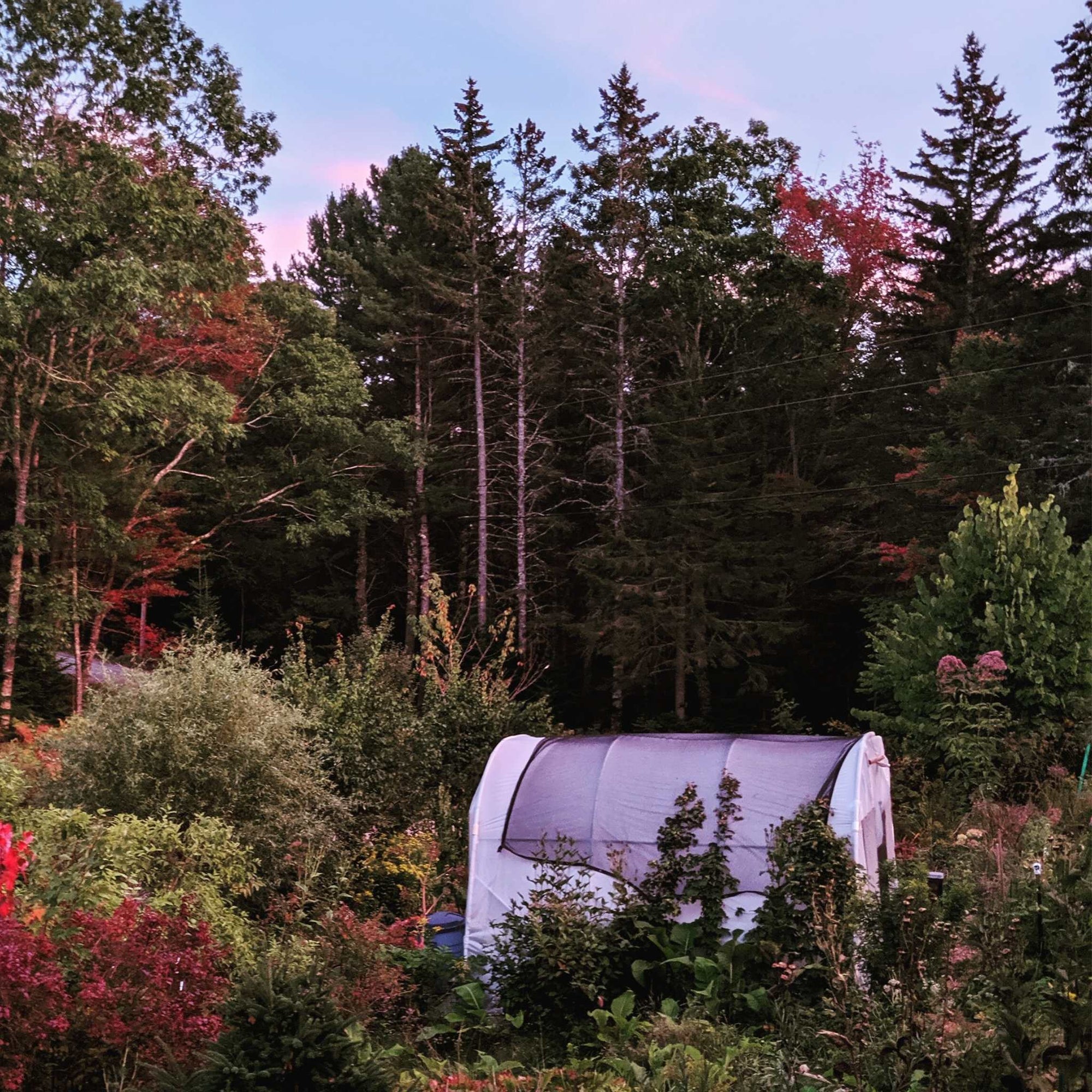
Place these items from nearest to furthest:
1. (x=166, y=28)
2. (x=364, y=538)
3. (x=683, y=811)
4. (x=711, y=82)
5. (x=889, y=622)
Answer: (x=683, y=811)
(x=711, y=82)
(x=166, y=28)
(x=889, y=622)
(x=364, y=538)

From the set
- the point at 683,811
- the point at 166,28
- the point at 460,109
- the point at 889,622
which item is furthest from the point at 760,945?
the point at 460,109

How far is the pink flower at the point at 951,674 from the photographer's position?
10922 mm

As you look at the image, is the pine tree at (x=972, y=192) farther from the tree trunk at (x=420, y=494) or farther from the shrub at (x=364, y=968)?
the shrub at (x=364, y=968)

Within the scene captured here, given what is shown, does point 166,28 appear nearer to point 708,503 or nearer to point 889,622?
point 708,503

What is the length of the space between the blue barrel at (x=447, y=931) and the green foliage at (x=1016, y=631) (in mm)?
5546

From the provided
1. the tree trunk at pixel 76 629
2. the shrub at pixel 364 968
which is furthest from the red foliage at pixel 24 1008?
the tree trunk at pixel 76 629

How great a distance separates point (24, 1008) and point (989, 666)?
9.17m

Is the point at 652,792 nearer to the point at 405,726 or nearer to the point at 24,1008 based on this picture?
the point at 405,726

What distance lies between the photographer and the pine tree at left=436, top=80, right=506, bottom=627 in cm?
2455

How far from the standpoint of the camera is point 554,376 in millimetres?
25109

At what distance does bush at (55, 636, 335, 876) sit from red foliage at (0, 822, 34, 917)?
200 centimetres

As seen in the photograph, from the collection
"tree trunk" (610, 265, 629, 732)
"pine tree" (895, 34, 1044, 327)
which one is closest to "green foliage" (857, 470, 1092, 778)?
"tree trunk" (610, 265, 629, 732)

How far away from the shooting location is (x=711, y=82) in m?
9.06

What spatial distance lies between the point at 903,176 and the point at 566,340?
7.94 meters
